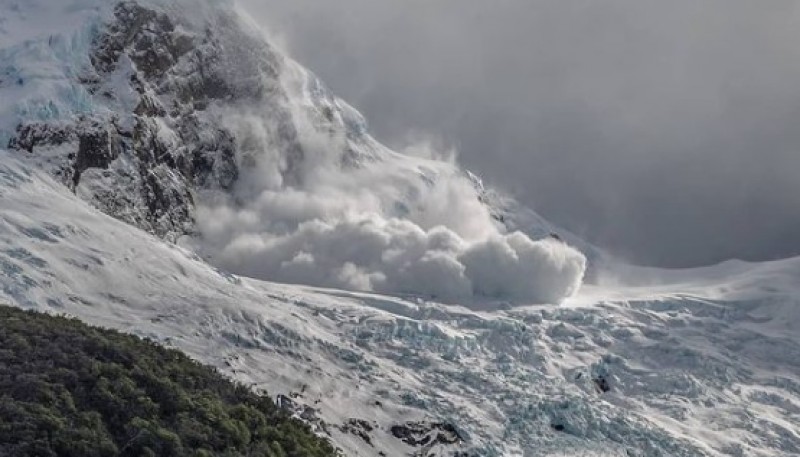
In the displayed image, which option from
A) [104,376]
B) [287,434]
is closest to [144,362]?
[104,376]

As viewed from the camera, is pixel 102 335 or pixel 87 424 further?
pixel 102 335

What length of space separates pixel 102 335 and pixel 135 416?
36.9m

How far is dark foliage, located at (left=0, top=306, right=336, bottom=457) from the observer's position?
496ft

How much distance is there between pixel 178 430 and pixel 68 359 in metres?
19.7

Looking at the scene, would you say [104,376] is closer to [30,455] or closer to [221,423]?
[221,423]

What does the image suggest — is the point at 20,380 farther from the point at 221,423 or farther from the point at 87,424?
the point at 221,423

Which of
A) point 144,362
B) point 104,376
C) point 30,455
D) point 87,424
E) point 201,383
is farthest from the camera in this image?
point 201,383

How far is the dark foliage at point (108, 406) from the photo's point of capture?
151250mm

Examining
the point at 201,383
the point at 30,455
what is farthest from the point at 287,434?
the point at 30,455

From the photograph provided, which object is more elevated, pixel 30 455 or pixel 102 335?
pixel 102 335

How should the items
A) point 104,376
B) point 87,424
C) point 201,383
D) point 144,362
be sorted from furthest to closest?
point 201,383 < point 144,362 < point 104,376 < point 87,424

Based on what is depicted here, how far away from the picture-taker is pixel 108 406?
16512cm

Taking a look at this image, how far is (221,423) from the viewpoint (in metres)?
174

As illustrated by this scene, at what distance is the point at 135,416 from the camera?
16512cm
